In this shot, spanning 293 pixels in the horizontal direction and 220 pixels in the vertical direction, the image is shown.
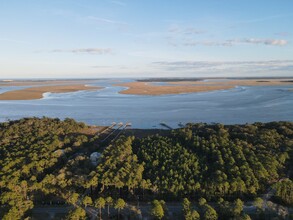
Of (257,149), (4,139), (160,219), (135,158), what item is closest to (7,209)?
(160,219)

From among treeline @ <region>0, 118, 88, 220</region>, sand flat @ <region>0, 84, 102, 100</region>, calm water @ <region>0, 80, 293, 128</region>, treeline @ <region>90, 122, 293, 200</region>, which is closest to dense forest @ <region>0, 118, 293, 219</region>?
treeline @ <region>90, 122, 293, 200</region>

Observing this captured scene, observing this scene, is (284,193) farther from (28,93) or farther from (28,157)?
(28,93)

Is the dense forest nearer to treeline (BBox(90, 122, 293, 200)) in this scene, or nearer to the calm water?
treeline (BBox(90, 122, 293, 200))

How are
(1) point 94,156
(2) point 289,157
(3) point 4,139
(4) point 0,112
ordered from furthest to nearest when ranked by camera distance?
(4) point 0,112
(3) point 4,139
(1) point 94,156
(2) point 289,157

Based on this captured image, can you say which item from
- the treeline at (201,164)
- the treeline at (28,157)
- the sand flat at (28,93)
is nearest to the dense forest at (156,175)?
the treeline at (201,164)

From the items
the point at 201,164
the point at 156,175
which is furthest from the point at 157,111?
the point at 156,175

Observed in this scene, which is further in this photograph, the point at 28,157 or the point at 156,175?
the point at 28,157

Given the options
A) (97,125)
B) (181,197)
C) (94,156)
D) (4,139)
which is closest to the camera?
(181,197)

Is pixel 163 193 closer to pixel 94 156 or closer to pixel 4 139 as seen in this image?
pixel 94 156
